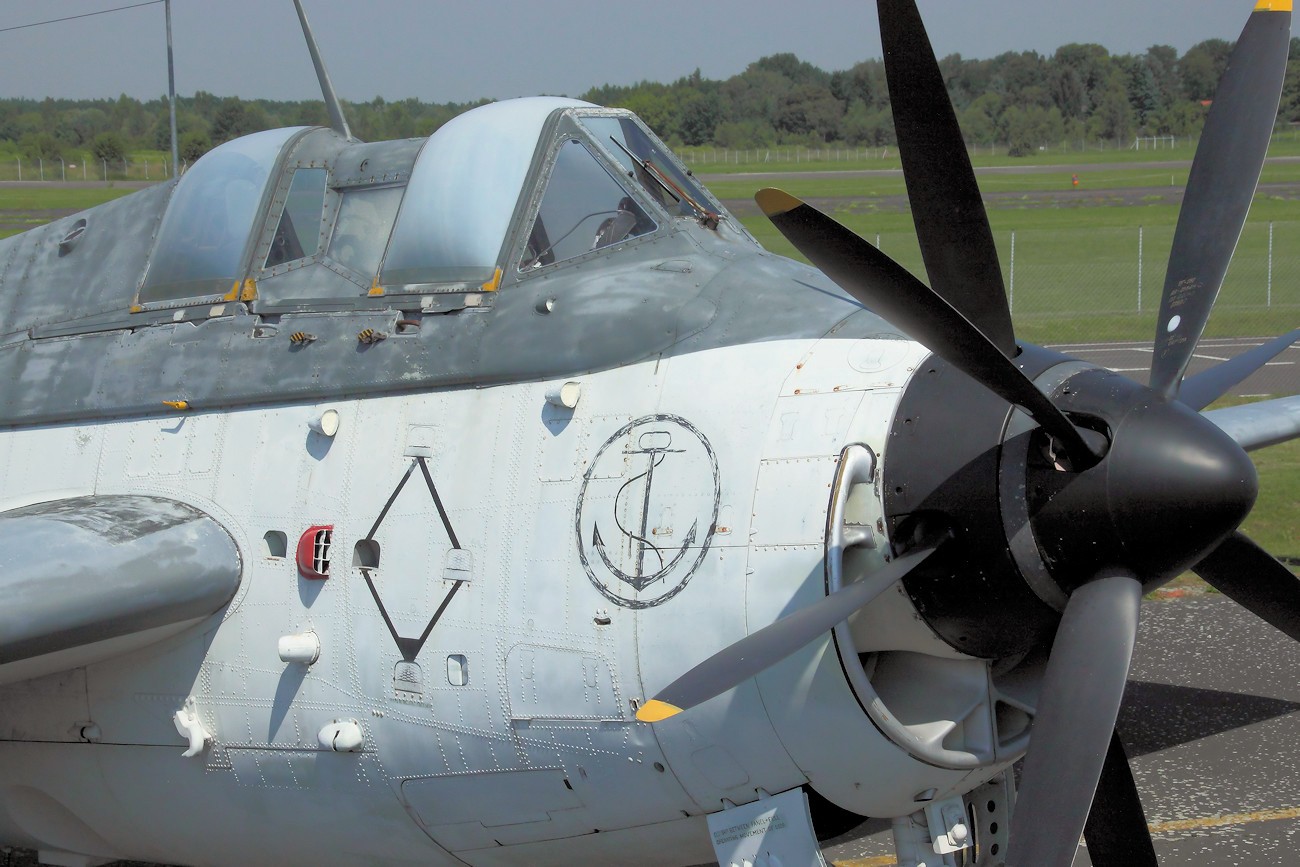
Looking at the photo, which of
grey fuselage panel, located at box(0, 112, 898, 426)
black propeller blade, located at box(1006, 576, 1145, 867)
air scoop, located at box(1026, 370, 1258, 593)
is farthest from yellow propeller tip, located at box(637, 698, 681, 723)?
grey fuselage panel, located at box(0, 112, 898, 426)

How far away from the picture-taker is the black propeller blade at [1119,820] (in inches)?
210

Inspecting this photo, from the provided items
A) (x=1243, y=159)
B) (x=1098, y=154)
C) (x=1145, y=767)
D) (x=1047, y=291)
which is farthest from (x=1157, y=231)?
(x=1098, y=154)

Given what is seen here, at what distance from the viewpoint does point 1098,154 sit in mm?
88750

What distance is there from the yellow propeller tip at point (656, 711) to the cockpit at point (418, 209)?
2253 millimetres

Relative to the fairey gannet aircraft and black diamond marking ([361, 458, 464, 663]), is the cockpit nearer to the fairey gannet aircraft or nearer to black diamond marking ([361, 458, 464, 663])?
the fairey gannet aircraft

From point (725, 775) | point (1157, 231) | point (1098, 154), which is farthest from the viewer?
point (1098, 154)

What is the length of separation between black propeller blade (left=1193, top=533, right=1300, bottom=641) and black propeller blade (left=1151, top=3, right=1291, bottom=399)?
46.9 inches

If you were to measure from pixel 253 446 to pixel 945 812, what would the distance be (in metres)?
3.34

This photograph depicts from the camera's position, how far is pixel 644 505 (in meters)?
5.08

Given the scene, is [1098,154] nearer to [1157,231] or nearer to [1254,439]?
[1157,231]

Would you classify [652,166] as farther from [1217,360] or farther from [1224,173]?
[1217,360]

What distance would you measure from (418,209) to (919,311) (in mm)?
2694

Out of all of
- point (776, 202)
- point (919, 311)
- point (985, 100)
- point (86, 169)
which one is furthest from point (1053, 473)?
point (985, 100)

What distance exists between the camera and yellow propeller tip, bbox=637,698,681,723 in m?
4.23
